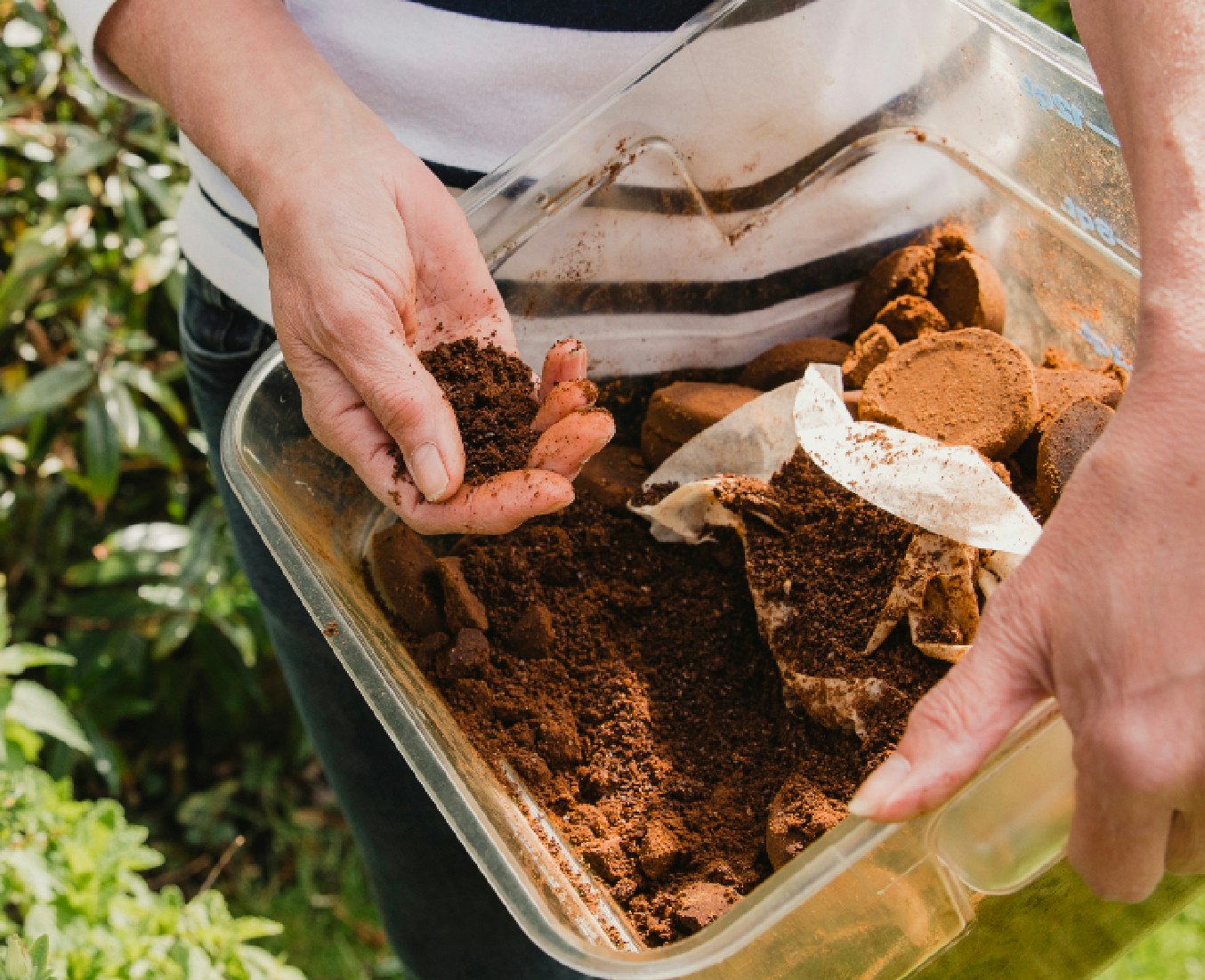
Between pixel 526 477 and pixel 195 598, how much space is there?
1.17 meters

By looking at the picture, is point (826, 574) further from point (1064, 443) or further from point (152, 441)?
point (152, 441)

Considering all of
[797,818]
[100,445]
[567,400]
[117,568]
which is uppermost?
[567,400]

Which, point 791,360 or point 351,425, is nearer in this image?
point 351,425

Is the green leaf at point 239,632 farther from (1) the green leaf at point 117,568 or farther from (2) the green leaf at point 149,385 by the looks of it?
(2) the green leaf at point 149,385

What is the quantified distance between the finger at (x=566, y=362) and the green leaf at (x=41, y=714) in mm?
908

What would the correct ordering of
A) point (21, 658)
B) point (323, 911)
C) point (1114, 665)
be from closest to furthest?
point (1114, 665) → point (21, 658) → point (323, 911)

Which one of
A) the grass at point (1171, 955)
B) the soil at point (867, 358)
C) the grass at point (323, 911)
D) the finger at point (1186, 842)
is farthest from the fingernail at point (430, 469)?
the grass at point (1171, 955)

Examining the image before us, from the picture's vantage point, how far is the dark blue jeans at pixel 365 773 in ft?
4.53

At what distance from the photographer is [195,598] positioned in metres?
1.98

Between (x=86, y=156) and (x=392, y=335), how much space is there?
114 centimetres

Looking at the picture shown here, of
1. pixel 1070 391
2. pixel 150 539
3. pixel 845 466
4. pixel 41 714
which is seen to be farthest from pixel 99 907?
pixel 1070 391

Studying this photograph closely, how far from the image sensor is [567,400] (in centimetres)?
107

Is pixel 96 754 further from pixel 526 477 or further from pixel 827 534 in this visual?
pixel 827 534

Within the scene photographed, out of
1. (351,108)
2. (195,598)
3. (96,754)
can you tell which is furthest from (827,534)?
(96,754)
